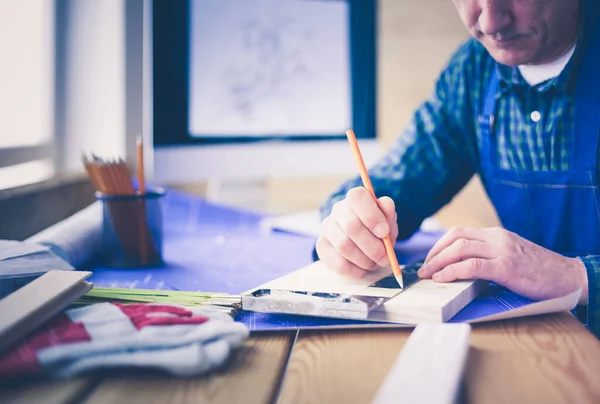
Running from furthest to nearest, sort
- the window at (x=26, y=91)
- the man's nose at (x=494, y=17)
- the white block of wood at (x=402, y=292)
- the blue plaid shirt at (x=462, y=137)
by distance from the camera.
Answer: the window at (x=26, y=91), the blue plaid shirt at (x=462, y=137), the man's nose at (x=494, y=17), the white block of wood at (x=402, y=292)

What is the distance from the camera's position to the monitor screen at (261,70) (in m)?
1.44

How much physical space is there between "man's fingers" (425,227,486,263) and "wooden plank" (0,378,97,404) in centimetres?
45

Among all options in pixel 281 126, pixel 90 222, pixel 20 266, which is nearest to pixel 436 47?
pixel 281 126

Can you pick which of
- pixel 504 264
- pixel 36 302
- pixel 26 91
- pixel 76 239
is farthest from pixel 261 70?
pixel 36 302

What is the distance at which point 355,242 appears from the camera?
2.55ft

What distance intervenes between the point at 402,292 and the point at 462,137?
715 millimetres

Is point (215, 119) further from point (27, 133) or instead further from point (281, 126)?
point (27, 133)

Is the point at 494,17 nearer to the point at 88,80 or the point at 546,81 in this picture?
the point at 546,81

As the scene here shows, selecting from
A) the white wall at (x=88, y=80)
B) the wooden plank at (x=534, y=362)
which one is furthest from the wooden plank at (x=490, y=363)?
the white wall at (x=88, y=80)

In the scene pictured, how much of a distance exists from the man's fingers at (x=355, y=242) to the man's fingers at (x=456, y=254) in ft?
0.20

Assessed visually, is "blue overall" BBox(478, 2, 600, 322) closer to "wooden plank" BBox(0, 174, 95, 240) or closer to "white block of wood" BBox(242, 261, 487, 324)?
"white block of wood" BBox(242, 261, 487, 324)

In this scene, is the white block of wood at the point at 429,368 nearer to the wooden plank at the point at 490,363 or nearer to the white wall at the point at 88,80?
the wooden plank at the point at 490,363

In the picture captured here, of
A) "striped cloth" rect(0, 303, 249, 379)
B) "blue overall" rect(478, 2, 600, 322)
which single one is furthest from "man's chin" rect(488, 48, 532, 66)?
"striped cloth" rect(0, 303, 249, 379)

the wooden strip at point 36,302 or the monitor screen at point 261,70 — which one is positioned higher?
the monitor screen at point 261,70
